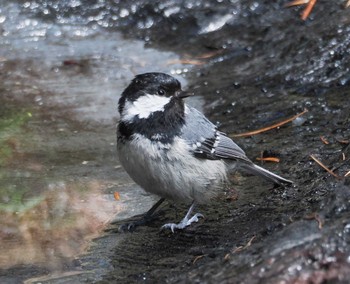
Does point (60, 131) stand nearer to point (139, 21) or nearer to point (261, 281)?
point (139, 21)

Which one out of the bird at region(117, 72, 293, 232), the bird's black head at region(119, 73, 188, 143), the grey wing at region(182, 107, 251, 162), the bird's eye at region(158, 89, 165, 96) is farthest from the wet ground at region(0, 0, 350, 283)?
the bird's eye at region(158, 89, 165, 96)

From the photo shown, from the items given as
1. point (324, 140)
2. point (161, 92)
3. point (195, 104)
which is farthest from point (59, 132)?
point (324, 140)

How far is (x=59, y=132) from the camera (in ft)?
20.8

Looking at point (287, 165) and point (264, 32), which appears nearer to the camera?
point (287, 165)

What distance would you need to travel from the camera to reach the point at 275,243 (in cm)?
348

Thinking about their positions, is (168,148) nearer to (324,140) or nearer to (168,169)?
(168,169)

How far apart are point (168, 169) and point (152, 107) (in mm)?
423

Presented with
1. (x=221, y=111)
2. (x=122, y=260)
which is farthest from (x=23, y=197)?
(x=221, y=111)

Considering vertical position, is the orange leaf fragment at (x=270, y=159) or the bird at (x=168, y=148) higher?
the bird at (x=168, y=148)

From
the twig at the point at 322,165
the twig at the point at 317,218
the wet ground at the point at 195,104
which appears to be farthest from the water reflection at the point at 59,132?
the twig at the point at 317,218

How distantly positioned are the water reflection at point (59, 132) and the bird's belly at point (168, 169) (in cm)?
46

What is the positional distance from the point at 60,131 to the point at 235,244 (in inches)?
102

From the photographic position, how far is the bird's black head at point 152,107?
4.88 metres

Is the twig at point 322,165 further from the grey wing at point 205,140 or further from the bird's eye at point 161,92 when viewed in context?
the bird's eye at point 161,92
